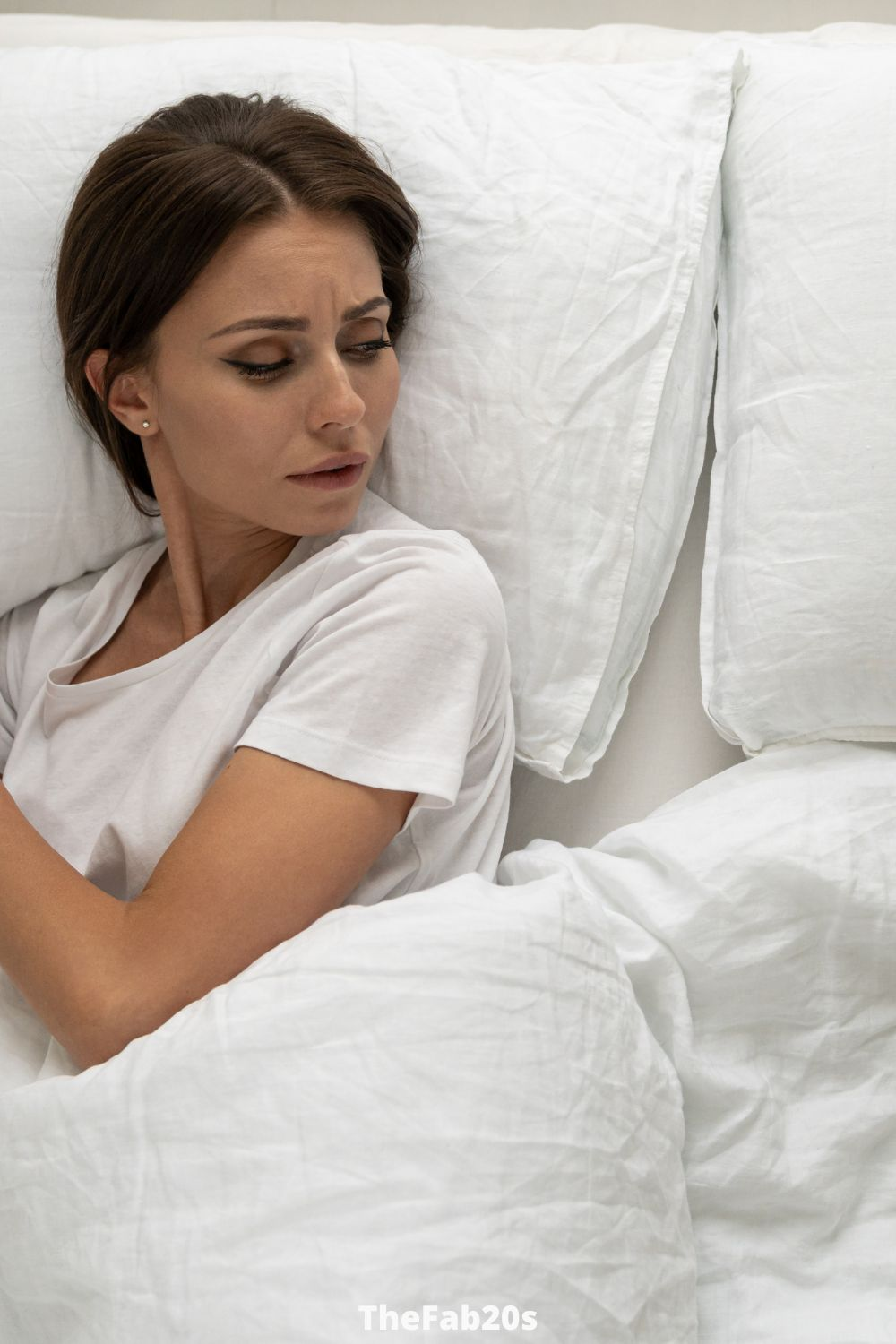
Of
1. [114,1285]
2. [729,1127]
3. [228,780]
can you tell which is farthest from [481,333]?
[114,1285]

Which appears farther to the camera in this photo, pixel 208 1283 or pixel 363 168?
pixel 363 168

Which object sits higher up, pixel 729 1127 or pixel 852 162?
pixel 852 162

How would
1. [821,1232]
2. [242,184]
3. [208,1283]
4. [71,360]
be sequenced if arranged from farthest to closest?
[71,360] < [242,184] < [821,1232] < [208,1283]

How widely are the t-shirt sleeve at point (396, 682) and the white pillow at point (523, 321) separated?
14 cm

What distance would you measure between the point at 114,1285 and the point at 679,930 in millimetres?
457

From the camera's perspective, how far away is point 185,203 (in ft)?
3.22

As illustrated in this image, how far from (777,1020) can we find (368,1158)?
1.21ft

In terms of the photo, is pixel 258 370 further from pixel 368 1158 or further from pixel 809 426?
pixel 368 1158

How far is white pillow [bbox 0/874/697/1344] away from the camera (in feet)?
2.23

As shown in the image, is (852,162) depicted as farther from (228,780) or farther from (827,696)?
(228,780)

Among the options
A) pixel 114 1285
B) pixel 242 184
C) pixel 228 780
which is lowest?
pixel 114 1285

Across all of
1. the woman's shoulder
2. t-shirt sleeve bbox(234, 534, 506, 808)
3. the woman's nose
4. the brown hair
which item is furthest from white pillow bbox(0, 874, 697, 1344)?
the brown hair

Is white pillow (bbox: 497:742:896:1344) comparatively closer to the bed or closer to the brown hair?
the bed

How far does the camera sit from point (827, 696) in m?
1.05
